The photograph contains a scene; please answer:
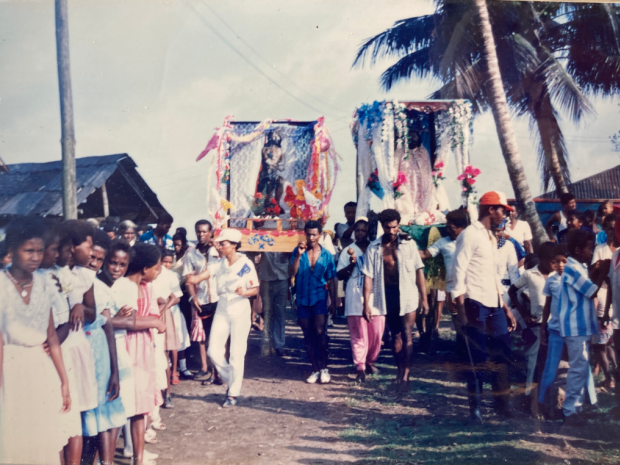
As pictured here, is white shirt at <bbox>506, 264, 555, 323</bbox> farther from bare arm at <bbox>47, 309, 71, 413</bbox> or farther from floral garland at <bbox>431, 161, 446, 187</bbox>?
bare arm at <bbox>47, 309, 71, 413</bbox>

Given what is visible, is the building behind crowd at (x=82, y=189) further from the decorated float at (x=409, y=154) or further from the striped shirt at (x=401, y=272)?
the decorated float at (x=409, y=154)

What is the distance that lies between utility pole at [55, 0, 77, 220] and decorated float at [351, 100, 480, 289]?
3.70 m

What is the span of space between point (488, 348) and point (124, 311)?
3.04m

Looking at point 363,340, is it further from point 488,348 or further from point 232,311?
point 488,348

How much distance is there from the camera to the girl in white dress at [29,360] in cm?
342

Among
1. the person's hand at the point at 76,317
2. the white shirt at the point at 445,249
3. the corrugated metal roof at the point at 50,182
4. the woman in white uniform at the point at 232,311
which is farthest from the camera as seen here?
the white shirt at the point at 445,249

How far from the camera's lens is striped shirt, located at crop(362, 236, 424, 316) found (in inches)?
224

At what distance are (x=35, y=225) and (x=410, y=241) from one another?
3.63 meters

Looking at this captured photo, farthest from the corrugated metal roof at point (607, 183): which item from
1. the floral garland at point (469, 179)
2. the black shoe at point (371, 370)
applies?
the black shoe at point (371, 370)

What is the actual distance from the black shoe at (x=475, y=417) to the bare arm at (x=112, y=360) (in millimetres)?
2943

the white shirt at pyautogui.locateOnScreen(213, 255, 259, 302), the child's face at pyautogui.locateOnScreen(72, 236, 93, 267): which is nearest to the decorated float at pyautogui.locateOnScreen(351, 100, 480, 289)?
the white shirt at pyautogui.locateOnScreen(213, 255, 259, 302)

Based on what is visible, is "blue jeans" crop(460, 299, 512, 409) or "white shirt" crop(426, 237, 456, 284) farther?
"white shirt" crop(426, 237, 456, 284)

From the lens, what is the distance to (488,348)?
15.3 ft

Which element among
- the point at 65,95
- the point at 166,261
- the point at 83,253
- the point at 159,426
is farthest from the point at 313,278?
the point at 65,95
